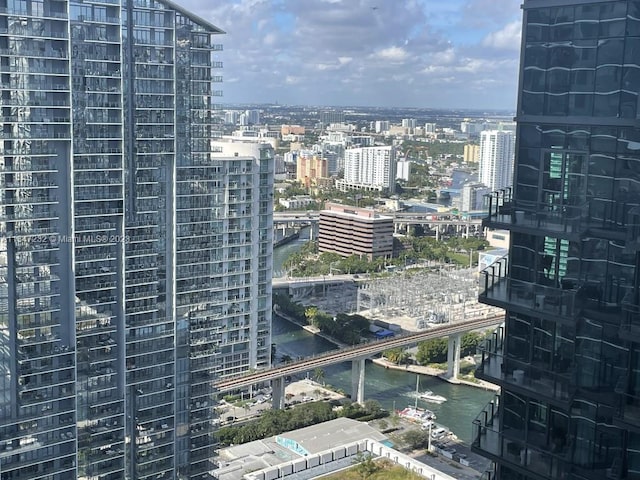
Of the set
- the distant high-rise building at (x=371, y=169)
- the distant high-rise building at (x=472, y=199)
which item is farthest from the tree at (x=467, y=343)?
the distant high-rise building at (x=371, y=169)

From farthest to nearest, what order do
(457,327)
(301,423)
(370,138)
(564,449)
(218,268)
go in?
(370,138) < (457,327) < (218,268) < (301,423) < (564,449)

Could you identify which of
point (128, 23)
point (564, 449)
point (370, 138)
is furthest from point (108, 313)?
point (370, 138)

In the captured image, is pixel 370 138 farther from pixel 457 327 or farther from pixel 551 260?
pixel 551 260

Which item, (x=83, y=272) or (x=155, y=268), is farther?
(x=155, y=268)

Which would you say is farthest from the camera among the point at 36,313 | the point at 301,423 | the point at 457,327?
the point at 457,327

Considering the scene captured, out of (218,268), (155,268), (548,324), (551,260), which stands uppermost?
(551,260)

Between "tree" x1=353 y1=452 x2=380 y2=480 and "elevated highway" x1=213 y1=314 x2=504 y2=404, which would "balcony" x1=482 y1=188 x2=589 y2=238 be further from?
"elevated highway" x1=213 y1=314 x2=504 y2=404

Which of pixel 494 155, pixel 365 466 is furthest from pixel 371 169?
pixel 365 466
